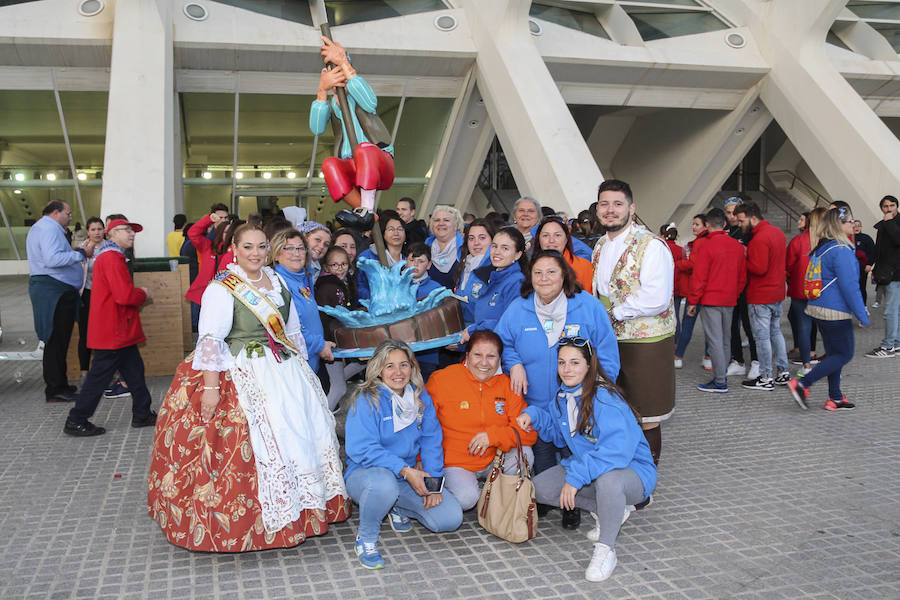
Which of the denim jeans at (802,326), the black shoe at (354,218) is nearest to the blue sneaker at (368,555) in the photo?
the black shoe at (354,218)

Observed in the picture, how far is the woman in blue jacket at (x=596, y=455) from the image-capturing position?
336 cm

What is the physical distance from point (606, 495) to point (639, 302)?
118cm

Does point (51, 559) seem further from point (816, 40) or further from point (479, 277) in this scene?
point (816, 40)

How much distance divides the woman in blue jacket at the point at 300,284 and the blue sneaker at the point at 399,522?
1065mm

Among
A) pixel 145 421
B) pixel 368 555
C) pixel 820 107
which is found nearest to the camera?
pixel 368 555

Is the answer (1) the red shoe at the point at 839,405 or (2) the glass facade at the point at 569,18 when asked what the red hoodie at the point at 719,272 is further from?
(2) the glass facade at the point at 569,18

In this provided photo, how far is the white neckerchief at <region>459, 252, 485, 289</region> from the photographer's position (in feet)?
16.7

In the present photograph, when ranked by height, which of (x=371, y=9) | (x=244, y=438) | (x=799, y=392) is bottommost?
(x=799, y=392)

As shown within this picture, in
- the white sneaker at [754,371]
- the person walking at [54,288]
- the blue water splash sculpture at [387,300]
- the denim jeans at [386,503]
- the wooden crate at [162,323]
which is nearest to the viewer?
the denim jeans at [386,503]

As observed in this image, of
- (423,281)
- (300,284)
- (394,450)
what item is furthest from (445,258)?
(394,450)

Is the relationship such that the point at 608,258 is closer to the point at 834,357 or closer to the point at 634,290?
the point at 634,290

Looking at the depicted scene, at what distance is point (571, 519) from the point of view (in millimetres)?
3787

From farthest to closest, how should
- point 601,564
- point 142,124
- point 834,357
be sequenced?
point 142,124, point 834,357, point 601,564

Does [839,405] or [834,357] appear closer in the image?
[834,357]
